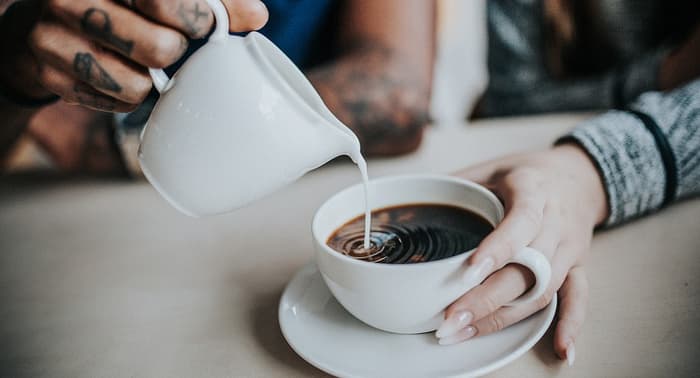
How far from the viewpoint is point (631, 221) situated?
0.85 m

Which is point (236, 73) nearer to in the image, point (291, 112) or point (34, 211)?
point (291, 112)

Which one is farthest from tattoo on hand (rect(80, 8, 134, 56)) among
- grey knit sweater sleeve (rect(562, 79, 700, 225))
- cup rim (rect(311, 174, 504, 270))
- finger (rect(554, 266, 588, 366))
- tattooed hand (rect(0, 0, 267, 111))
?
grey knit sweater sleeve (rect(562, 79, 700, 225))

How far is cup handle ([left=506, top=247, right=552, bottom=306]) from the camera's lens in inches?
23.4

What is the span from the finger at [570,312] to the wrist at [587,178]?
0.12m

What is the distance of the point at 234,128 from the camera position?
1.74ft

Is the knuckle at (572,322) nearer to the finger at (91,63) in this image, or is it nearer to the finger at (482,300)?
the finger at (482,300)

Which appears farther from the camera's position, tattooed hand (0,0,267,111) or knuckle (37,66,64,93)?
knuckle (37,66,64,93)

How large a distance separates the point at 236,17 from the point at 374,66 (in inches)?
27.4

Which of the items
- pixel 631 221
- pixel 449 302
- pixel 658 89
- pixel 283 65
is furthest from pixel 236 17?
pixel 658 89

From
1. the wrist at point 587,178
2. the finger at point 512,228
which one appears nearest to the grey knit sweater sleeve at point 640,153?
the wrist at point 587,178

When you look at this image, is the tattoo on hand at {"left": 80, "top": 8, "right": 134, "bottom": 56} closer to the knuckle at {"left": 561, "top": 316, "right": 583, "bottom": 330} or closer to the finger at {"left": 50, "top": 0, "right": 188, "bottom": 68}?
the finger at {"left": 50, "top": 0, "right": 188, "bottom": 68}

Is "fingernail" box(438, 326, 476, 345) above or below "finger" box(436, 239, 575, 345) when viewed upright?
below

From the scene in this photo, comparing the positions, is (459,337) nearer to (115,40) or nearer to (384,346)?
(384,346)

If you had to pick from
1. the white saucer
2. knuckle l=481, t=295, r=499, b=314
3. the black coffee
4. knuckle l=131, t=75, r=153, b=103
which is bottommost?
the white saucer
